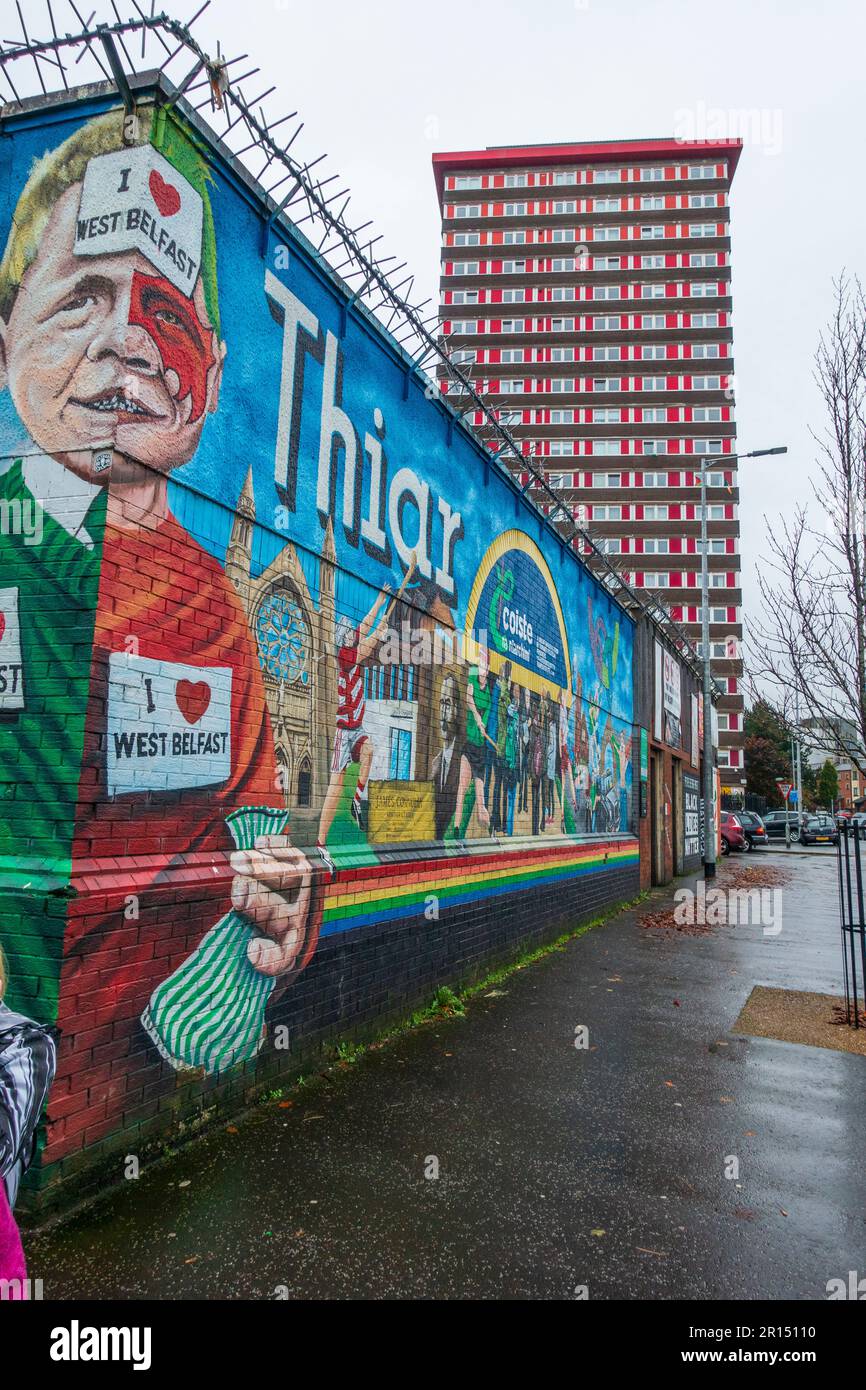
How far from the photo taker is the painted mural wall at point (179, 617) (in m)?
3.52

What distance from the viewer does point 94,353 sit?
3801 millimetres

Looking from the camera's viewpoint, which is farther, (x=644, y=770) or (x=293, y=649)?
(x=644, y=770)

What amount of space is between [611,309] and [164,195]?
68.7 m

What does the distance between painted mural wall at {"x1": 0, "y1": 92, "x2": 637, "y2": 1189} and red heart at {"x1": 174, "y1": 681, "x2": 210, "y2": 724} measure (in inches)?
0.5

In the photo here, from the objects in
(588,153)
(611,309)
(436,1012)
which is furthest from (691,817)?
(588,153)

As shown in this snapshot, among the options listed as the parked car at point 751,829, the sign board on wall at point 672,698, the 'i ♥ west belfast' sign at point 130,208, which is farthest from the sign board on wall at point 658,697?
the parked car at point 751,829

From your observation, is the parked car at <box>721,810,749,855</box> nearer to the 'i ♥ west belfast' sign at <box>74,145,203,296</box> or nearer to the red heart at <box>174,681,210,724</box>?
the red heart at <box>174,681,210,724</box>

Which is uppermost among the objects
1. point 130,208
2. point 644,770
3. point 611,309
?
point 611,309

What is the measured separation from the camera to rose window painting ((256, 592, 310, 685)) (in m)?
4.73

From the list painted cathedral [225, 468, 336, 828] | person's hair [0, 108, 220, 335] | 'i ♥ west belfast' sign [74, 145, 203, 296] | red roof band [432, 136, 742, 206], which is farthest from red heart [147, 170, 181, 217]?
red roof band [432, 136, 742, 206]

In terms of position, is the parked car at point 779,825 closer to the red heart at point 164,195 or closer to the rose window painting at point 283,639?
the rose window painting at point 283,639

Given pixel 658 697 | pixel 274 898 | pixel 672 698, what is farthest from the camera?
pixel 672 698

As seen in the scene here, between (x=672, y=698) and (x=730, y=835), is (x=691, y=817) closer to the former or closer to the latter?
(x=672, y=698)

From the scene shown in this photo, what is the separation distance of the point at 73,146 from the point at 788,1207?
5916 mm
